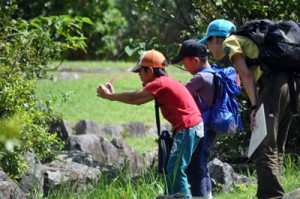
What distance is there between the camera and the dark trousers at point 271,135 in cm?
536

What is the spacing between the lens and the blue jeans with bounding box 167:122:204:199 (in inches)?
217

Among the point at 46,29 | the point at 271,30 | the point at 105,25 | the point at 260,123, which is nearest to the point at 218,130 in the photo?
the point at 260,123

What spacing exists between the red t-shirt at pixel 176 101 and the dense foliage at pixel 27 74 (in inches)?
58.1

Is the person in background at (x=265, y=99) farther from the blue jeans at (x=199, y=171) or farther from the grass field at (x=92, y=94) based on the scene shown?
the grass field at (x=92, y=94)

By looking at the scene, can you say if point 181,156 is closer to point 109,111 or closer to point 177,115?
point 177,115

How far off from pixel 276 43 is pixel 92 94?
13.4 metres

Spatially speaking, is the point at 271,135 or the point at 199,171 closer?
the point at 271,135

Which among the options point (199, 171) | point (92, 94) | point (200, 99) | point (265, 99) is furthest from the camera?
point (92, 94)

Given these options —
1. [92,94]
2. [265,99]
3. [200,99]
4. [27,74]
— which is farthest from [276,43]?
[92,94]

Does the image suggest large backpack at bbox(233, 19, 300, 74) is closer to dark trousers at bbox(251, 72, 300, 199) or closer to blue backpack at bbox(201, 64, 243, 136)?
dark trousers at bbox(251, 72, 300, 199)

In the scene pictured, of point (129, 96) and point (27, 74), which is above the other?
point (27, 74)

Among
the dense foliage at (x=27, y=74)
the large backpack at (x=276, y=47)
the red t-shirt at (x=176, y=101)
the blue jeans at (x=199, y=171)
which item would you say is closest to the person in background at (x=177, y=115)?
the red t-shirt at (x=176, y=101)

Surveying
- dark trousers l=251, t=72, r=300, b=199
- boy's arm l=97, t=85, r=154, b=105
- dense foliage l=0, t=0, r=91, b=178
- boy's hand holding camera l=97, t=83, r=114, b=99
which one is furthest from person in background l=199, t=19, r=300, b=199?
dense foliage l=0, t=0, r=91, b=178

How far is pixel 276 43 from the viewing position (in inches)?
205
